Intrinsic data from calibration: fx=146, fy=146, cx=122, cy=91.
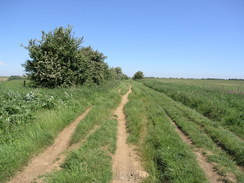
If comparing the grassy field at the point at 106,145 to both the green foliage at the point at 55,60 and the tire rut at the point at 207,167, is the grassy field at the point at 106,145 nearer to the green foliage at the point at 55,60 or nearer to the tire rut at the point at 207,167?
the tire rut at the point at 207,167

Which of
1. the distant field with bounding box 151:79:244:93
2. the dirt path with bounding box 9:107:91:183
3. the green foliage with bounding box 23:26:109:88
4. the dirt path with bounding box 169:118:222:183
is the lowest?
the dirt path with bounding box 169:118:222:183

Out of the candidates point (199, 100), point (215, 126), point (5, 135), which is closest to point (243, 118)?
point (215, 126)

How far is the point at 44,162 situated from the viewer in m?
4.03

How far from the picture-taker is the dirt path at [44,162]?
11.3 feet

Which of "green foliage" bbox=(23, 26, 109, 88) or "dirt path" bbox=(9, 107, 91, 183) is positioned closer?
"dirt path" bbox=(9, 107, 91, 183)

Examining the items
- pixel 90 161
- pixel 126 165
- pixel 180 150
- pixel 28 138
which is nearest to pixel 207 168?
pixel 180 150

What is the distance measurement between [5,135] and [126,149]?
146 inches

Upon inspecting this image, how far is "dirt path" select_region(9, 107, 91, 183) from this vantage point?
3.43 meters

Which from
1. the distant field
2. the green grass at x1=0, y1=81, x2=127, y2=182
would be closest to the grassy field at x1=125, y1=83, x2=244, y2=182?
the green grass at x1=0, y1=81, x2=127, y2=182

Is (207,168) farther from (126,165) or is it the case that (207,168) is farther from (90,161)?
(90,161)

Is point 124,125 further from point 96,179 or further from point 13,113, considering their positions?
point 13,113

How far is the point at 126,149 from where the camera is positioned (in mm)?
4812

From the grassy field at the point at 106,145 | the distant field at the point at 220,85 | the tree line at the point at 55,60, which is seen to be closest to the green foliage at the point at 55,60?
the tree line at the point at 55,60

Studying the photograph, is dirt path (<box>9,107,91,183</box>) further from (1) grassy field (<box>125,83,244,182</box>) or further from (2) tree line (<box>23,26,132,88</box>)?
(2) tree line (<box>23,26,132,88</box>)
